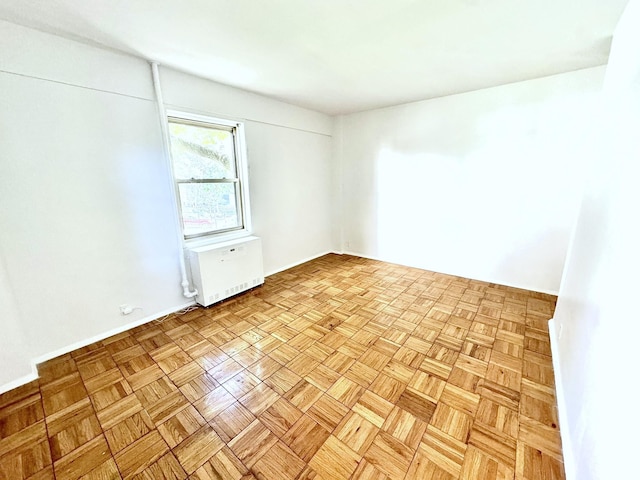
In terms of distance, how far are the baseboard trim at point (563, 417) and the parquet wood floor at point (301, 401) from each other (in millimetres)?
41

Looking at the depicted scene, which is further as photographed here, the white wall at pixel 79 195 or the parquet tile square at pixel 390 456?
the white wall at pixel 79 195

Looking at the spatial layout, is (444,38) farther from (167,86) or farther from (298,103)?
(167,86)

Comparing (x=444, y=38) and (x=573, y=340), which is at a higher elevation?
(x=444, y=38)

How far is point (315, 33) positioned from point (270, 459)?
264cm

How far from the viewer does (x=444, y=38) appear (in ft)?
6.37

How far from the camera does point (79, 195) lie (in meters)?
2.07

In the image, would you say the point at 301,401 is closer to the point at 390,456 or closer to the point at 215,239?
the point at 390,456

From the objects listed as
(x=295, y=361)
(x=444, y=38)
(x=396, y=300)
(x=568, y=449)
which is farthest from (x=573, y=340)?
(x=444, y=38)

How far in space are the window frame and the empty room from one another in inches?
1.0

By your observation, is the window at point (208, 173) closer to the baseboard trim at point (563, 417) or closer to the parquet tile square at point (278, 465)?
the parquet tile square at point (278, 465)

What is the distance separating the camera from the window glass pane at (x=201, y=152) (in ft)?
8.92

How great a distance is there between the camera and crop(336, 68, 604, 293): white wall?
2.77 metres

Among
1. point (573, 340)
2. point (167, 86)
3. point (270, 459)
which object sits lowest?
point (270, 459)

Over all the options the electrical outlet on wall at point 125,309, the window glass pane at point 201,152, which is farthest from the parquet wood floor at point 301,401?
the window glass pane at point 201,152
